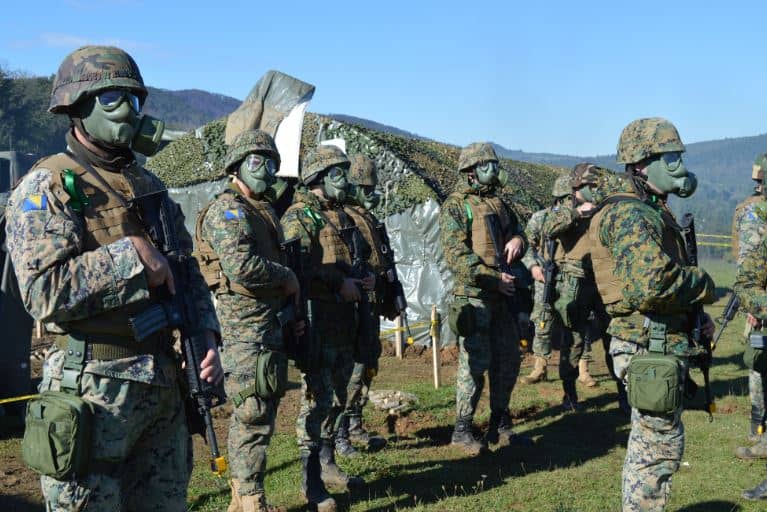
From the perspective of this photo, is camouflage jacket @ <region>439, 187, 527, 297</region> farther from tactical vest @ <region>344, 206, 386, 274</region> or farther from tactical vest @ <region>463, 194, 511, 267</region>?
tactical vest @ <region>344, 206, 386, 274</region>

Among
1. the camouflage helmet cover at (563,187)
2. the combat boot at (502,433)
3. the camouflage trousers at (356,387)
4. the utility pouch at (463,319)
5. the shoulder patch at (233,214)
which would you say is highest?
the camouflage helmet cover at (563,187)

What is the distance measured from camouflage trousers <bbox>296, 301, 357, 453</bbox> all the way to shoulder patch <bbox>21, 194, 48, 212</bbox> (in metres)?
3.00

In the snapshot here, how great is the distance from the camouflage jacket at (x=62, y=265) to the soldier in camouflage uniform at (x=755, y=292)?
4.71m

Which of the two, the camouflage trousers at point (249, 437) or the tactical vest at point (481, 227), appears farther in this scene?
the tactical vest at point (481, 227)

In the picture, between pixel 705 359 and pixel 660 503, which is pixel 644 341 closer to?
pixel 705 359

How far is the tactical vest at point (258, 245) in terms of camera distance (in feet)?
17.2

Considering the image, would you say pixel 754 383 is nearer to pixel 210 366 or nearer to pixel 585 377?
pixel 585 377

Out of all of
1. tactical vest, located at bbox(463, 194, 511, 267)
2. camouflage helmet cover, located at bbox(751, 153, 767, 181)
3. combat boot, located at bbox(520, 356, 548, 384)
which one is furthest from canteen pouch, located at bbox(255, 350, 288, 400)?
combat boot, located at bbox(520, 356, 548, 384)

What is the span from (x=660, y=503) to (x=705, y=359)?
0.91 meters

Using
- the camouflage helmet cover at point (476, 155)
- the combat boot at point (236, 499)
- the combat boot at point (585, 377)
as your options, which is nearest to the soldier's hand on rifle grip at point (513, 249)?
the camouflage helmet cover at point (476, 155)

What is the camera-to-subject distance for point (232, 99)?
120 m

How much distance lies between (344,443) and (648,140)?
4101mm

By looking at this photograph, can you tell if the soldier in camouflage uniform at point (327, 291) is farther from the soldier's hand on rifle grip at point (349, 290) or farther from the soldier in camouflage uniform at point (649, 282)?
the soldier in camouflage uniform at point (649, 282)

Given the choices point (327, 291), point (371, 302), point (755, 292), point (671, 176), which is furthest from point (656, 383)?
point (371, 302)
